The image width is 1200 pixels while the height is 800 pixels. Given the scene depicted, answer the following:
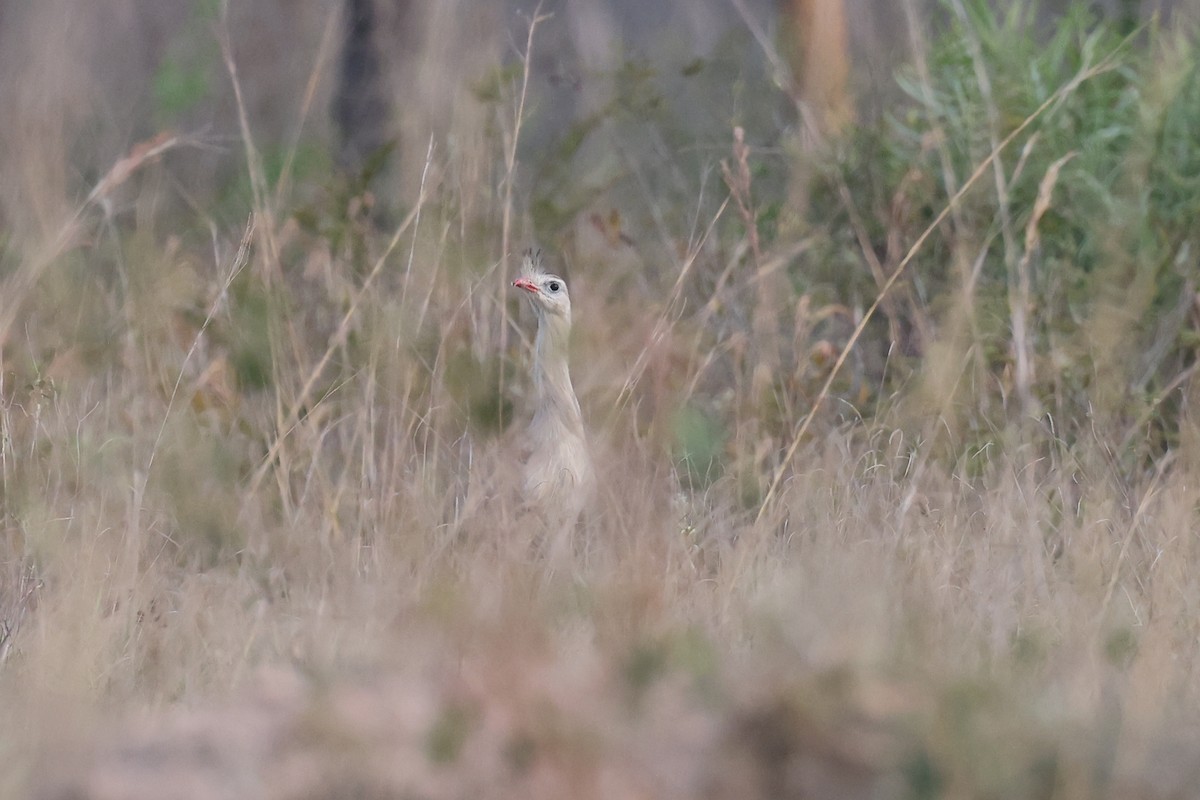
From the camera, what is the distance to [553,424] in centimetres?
355

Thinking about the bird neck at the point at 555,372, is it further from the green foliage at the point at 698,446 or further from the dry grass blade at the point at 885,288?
the dry grass blade at the point at 885,288

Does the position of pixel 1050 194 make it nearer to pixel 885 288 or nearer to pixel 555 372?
pixel 885 288

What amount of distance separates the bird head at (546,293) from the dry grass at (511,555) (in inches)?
3.4

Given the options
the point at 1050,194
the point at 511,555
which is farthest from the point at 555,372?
the point at 1050,194

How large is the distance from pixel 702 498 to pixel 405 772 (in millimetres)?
1937

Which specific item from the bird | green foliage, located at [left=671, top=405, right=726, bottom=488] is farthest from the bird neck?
green foliage, located at [left=671, top=405, right=726, bottom=488]

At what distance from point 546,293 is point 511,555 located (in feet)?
4.27

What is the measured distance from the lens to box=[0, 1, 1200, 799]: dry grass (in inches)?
67.4

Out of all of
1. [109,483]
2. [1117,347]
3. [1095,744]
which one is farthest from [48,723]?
[1117,347]

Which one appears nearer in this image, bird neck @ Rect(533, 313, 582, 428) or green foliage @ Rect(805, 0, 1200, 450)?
bird neck @ Rect(533, 313, 582, 428)

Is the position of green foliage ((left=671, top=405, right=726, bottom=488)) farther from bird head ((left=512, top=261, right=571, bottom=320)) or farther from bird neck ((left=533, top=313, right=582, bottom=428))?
bird head ((left=512, top=261, right=571, bottom=320))

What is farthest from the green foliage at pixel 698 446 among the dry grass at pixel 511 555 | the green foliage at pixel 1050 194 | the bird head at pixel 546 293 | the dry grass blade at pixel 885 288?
the green foliage at pixel 1050 194

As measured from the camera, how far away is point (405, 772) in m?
1.69

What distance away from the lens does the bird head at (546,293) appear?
12.5ft
